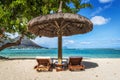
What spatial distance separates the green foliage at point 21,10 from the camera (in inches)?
707

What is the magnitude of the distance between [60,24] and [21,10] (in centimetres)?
765

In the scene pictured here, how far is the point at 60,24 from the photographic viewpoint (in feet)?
42.5

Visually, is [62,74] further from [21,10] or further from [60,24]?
[21,10]

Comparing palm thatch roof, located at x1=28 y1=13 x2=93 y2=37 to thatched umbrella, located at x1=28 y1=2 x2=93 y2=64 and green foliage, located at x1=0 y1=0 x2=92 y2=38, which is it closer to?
thatched umbrella, located at x1=28 y1=2 x2=93 y2=64

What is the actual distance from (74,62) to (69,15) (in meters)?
2.66

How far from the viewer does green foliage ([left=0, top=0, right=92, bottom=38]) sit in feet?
58.9

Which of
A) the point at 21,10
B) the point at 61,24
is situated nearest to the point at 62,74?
the point at 61,24

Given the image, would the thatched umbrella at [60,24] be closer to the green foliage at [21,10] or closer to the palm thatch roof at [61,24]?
the palm thatch roof at [61,24]

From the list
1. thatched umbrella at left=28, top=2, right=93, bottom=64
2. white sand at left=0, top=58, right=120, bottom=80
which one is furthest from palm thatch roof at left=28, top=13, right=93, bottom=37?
white sand at left=0, top=58, right=120, bottom=80

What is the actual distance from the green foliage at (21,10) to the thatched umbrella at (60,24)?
2857mm

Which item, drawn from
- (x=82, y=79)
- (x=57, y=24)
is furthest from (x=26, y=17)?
(x=82, y=79)

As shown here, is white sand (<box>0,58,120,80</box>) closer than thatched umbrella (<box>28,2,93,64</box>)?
Yes

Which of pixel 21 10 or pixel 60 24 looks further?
pixel 21 10

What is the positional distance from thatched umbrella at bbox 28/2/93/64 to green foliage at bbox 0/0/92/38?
9.37ft
